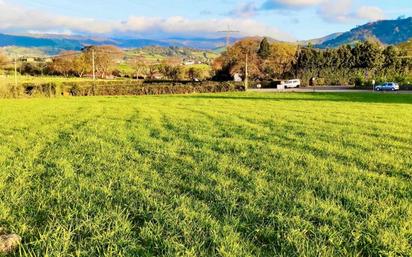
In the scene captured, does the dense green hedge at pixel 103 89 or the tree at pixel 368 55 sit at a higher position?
the tree at pixel 368 55

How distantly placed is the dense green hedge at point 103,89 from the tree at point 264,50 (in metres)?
38.0

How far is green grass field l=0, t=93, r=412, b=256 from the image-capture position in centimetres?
426

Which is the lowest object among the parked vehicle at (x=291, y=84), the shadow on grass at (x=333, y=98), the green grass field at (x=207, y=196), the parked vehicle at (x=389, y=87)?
the green grass field at (x=207, y=196)

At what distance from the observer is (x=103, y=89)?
5162cm

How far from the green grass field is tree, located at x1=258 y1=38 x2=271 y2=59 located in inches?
3376

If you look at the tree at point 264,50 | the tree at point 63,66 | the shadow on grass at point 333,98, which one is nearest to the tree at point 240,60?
the tree at point 264,50

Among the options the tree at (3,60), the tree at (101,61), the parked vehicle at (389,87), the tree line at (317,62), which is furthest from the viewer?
the tree at (101,61)

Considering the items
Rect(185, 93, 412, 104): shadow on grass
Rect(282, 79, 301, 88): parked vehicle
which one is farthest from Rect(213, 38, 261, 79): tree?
Rect(185, 93, 412, 104): shadow on grass

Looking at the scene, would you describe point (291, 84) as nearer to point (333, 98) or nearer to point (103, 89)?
point (103, 89)

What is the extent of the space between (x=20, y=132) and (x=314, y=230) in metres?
11.0

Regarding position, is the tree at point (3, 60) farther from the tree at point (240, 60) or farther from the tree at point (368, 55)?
the tree at point (368, 55)

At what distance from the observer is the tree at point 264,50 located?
95.2m

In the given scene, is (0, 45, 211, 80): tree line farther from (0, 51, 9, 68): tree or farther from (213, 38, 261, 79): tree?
(213, 38, 261, 79): tree

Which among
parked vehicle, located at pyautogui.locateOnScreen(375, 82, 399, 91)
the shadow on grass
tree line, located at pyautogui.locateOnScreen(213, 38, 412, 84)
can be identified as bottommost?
the shadow on grass
